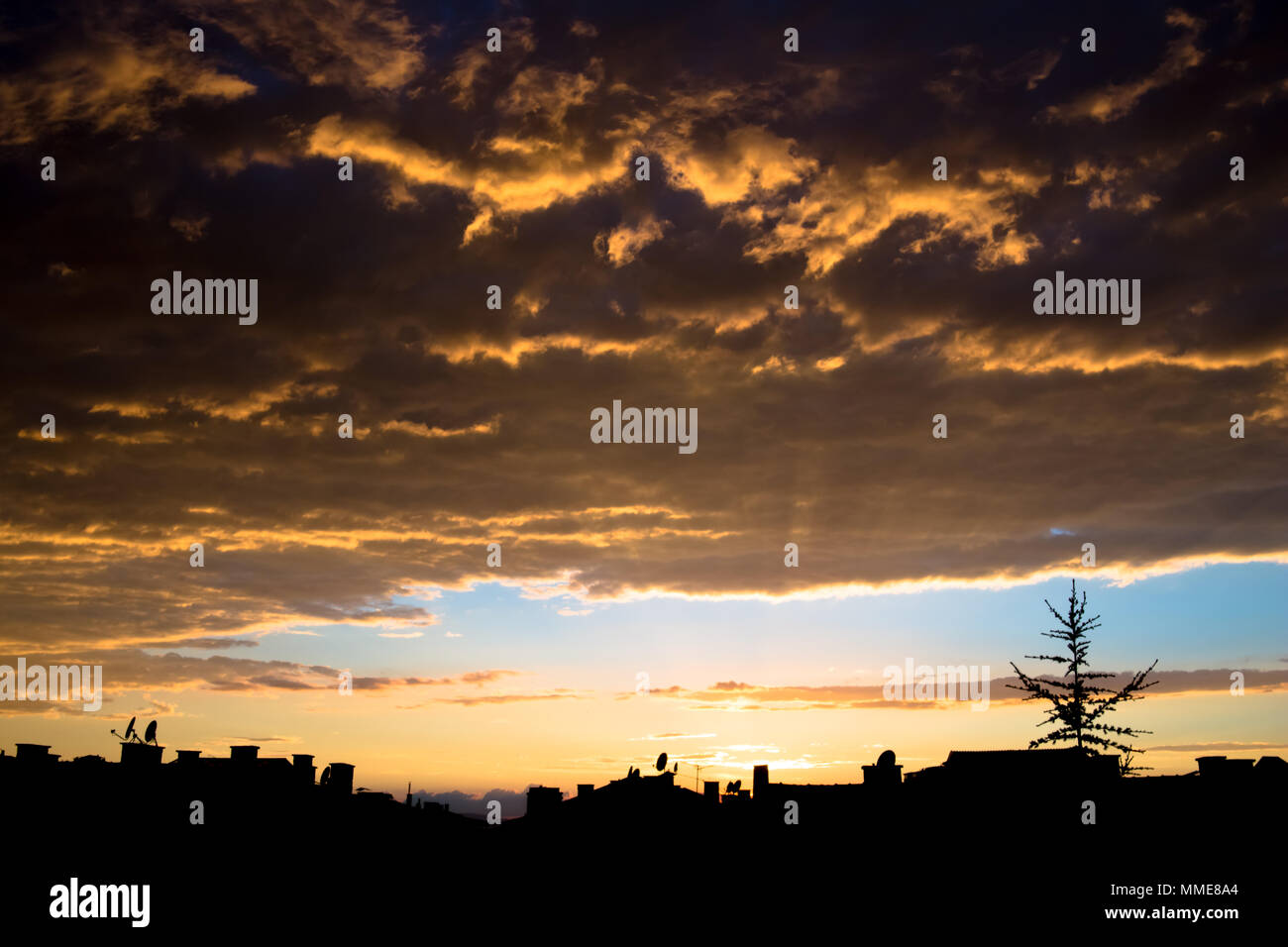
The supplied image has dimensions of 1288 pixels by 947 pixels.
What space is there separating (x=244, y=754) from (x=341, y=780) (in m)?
4.76

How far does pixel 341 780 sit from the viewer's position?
50906 millimetres

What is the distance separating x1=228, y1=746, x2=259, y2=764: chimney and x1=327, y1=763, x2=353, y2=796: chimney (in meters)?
3.78

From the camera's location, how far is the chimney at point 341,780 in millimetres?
50281

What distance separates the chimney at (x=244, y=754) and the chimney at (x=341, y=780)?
378cm

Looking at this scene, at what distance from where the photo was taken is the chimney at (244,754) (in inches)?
1906

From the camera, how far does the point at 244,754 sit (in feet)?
160

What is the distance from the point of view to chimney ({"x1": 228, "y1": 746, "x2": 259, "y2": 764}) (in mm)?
48406

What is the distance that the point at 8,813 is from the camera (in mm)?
41344
